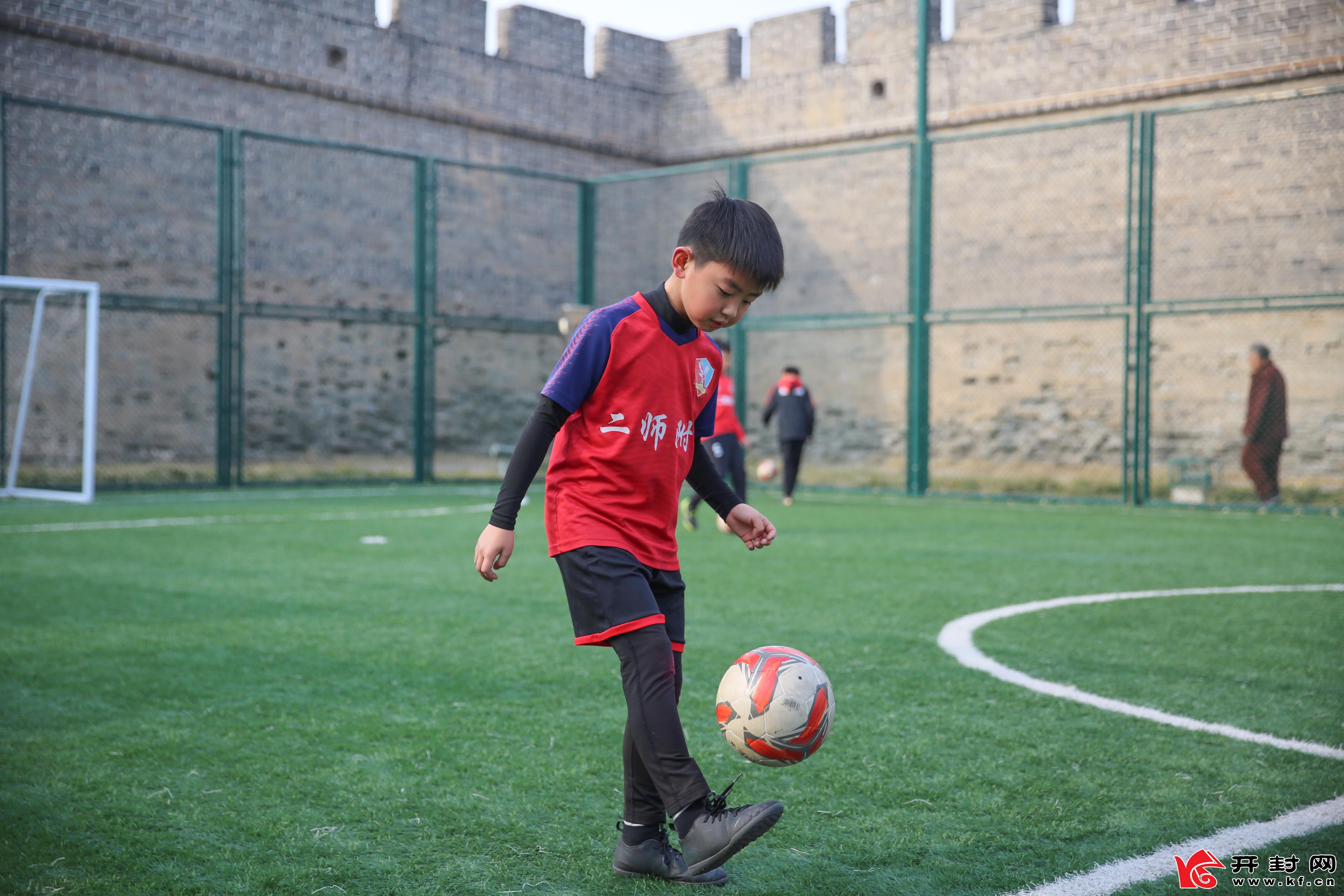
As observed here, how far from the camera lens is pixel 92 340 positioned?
464 inches

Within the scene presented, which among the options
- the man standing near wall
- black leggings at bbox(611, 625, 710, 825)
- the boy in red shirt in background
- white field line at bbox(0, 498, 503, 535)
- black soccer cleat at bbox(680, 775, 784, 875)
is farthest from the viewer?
the man standing near wall

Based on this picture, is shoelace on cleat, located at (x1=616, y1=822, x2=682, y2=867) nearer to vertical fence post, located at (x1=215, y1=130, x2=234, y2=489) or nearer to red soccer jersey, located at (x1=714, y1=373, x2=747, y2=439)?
red soccer jersey, located at (x1=714, y1=373, x2=747, y2=439)

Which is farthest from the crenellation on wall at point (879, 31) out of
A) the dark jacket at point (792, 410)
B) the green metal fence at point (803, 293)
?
the dark jacket at point (792, 410)

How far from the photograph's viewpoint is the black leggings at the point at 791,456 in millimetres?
13492

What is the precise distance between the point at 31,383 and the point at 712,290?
1447 centimetres

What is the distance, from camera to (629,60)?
2155cm

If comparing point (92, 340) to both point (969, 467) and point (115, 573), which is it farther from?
point (969, 467)

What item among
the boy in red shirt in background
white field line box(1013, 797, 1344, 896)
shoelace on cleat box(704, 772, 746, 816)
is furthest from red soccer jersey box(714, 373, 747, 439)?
shoelace on cleat box(704, 772, 746, 816)

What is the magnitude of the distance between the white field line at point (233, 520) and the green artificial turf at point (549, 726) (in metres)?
2.10

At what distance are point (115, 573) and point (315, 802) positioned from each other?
15.3 ft

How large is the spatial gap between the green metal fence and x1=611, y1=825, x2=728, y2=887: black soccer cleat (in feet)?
36.0

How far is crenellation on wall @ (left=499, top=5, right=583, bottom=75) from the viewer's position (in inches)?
783

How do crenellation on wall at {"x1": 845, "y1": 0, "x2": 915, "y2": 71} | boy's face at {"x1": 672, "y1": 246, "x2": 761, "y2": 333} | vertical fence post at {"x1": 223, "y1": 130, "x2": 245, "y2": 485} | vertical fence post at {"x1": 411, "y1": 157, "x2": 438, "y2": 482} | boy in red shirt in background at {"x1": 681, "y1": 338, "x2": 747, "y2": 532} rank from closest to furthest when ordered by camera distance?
boy's face at {"x1": 672, "y1": 246, "x2": 761, "y2": 333}
boy in red shirt in background at {"x1": 681, "y1": 338, "x2": 747, "y2": 532}
vertical fence post at {"x1": 223, "y1": 130, "x2": 245, "y2": 485}
vertical fence post at {"x1": 411, "y1": 157, "x2": 438, "y2": 482}
crenellation on wall at {"x1": 845, "y1": 0, "x2": 915, "y2": 71}

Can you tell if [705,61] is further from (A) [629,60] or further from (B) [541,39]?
(B) [541,39]
